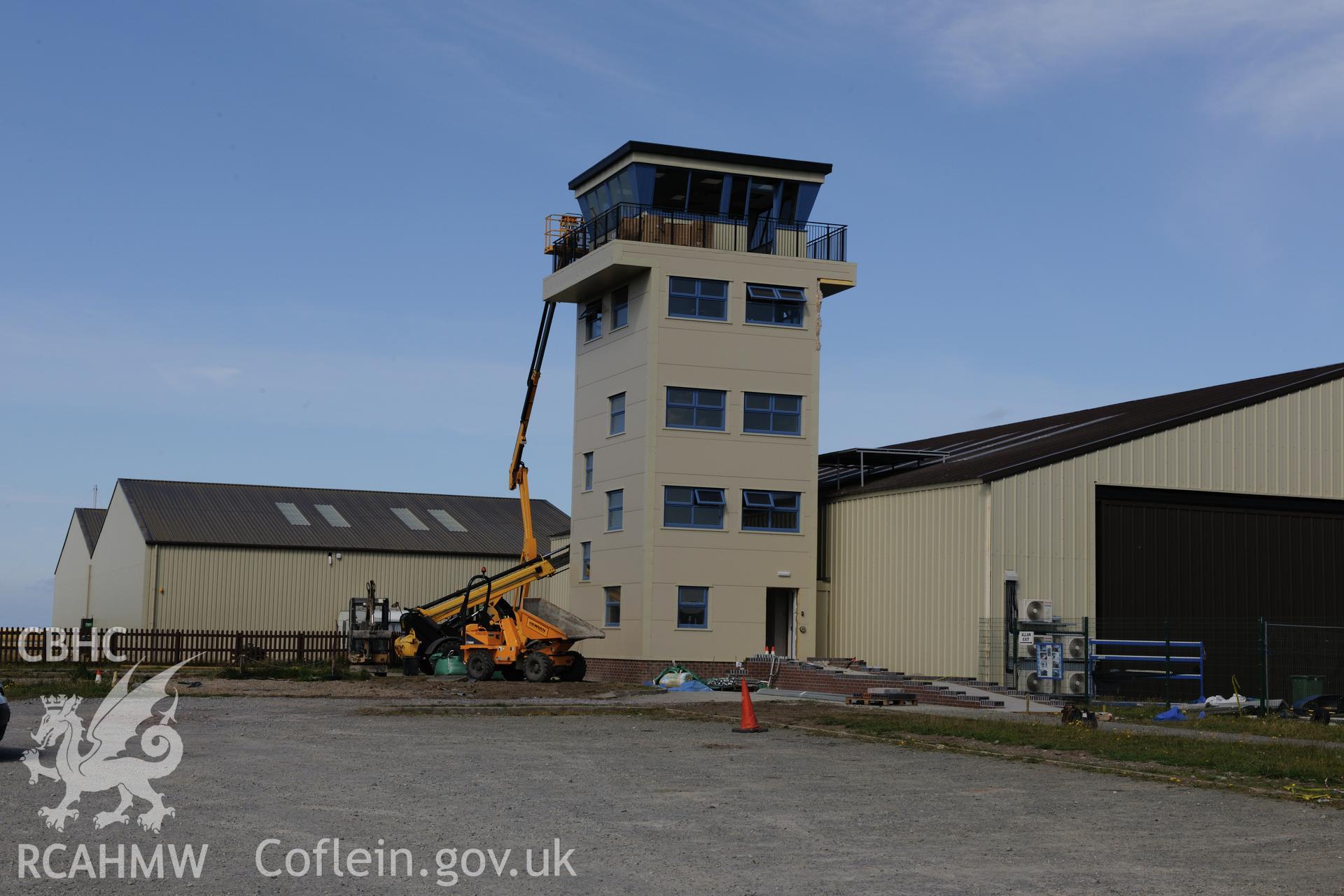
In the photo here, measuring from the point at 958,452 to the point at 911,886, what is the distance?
3402cm

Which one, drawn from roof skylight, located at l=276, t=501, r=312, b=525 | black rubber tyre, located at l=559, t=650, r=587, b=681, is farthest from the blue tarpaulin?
roof skylight, located at l=276, t=501, r=312, b=525

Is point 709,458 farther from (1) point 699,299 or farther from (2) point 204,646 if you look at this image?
(2) point 204,646

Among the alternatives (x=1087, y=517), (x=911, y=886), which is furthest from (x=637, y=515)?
(x=911, y=886)

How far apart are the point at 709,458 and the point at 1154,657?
1225cm

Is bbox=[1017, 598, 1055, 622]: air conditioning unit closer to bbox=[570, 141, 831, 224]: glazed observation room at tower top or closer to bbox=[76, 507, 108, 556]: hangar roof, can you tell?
bbox=[570, 141, 831, 224]: glazed observation room at tower top

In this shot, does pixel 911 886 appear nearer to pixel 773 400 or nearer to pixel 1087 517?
pixel 1087 517

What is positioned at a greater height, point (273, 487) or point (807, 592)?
point (273, 487)

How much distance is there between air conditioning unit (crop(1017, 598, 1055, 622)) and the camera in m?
33.1

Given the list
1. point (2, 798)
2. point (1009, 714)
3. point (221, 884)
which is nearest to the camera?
point (221, 884)

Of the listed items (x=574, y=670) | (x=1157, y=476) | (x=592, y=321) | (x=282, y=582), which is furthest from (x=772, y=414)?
(x=282, y=582)

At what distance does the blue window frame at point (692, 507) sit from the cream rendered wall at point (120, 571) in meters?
26.6

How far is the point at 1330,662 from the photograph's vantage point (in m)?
35.7

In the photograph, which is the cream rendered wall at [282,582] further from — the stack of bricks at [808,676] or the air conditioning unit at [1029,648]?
the air conditioning unit at [1029,648]
